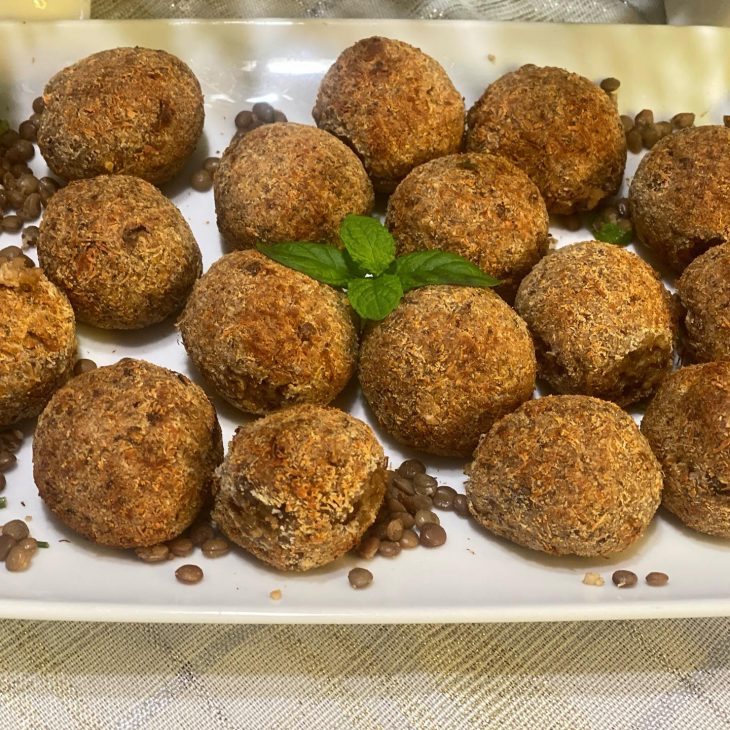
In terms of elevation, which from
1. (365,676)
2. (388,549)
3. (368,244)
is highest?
(368,244)

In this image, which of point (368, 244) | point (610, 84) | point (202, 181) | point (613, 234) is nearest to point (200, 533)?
point (368, 244)

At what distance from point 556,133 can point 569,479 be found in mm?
1168

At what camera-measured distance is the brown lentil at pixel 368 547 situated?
2.04 m

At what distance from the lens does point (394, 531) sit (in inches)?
81.8

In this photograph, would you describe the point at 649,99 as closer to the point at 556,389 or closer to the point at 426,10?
the point at 426,10

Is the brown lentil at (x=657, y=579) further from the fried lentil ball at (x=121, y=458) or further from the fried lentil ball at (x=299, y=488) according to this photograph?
the fried lentil ball at (x=121, y=458)

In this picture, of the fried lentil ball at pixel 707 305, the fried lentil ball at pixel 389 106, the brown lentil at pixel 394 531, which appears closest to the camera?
the brown lentil at pixel 394 531

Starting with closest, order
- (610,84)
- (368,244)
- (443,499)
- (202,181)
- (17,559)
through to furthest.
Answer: (17,559), (443,499), (368,244), (202,181), (610,84)

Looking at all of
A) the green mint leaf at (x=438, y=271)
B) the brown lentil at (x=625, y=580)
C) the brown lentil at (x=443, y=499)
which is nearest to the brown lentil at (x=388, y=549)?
the brown lentil at (x=443, y=499)

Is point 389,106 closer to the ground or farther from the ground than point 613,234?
farther from the ground

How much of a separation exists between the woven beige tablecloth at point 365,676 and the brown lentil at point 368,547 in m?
0.27

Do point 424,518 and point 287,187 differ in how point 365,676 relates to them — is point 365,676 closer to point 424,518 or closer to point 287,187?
point 424,518

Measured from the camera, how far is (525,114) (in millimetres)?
2619

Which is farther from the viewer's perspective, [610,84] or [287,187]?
[610,84]
